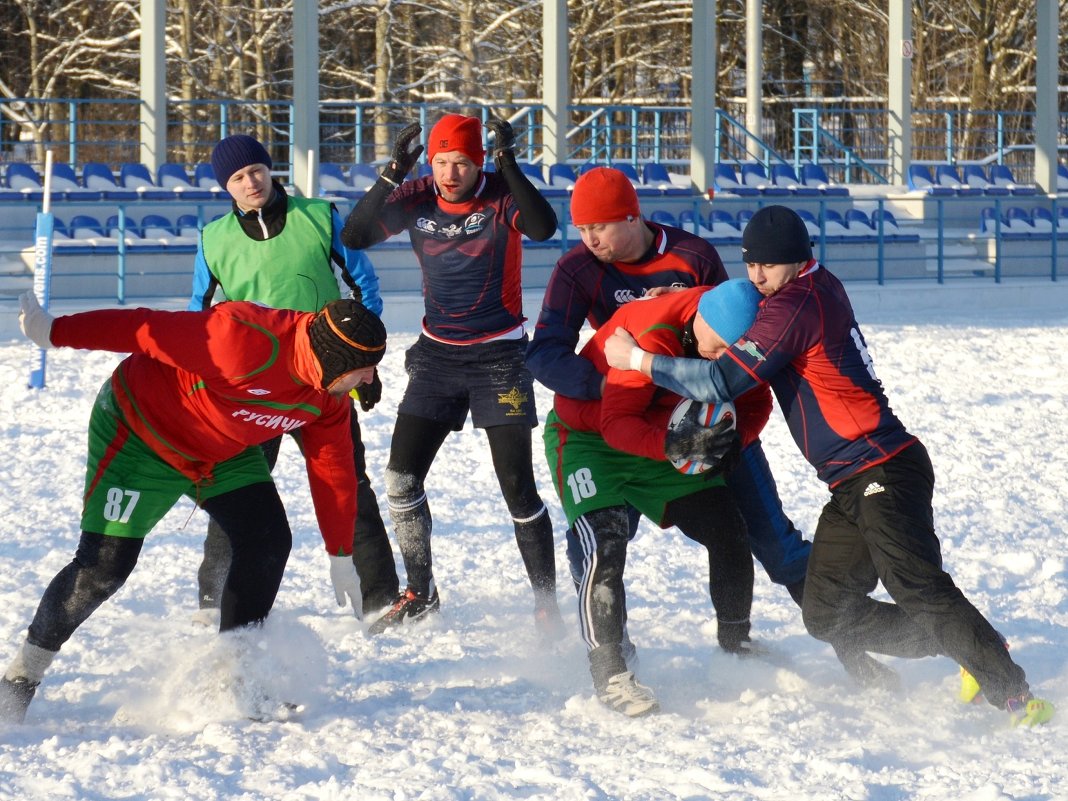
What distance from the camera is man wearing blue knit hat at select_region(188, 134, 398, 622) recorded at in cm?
507

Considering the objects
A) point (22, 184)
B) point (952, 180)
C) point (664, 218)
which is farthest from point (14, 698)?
point (952, 180)

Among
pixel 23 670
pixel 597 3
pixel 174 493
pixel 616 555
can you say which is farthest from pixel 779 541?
pixel 597 3

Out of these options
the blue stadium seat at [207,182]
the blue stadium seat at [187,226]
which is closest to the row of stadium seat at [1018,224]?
the blue stadium seat at [207,182]

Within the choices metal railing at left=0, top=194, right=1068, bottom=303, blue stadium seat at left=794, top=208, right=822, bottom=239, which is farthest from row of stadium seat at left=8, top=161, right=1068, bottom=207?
blue stadium seat at left=794, top=208, right=822, bottom=239

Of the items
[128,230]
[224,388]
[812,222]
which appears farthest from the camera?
[812,222]

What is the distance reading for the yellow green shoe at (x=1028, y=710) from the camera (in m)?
3.87

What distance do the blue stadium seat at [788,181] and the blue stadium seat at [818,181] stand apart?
132 millimetres

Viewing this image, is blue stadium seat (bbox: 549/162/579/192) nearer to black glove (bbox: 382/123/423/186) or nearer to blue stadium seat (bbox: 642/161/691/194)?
blue stadium seat (bbox: 642/161/691/194)

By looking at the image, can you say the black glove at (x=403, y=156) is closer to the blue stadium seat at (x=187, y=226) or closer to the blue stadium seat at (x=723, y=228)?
the blue stadium seat at (x=187, y=226)

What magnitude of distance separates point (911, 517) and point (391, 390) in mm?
5932

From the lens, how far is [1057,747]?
3.76 m

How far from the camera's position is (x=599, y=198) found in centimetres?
436

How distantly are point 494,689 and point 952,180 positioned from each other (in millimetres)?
18498

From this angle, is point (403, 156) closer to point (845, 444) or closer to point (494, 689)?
point (494, 689)
